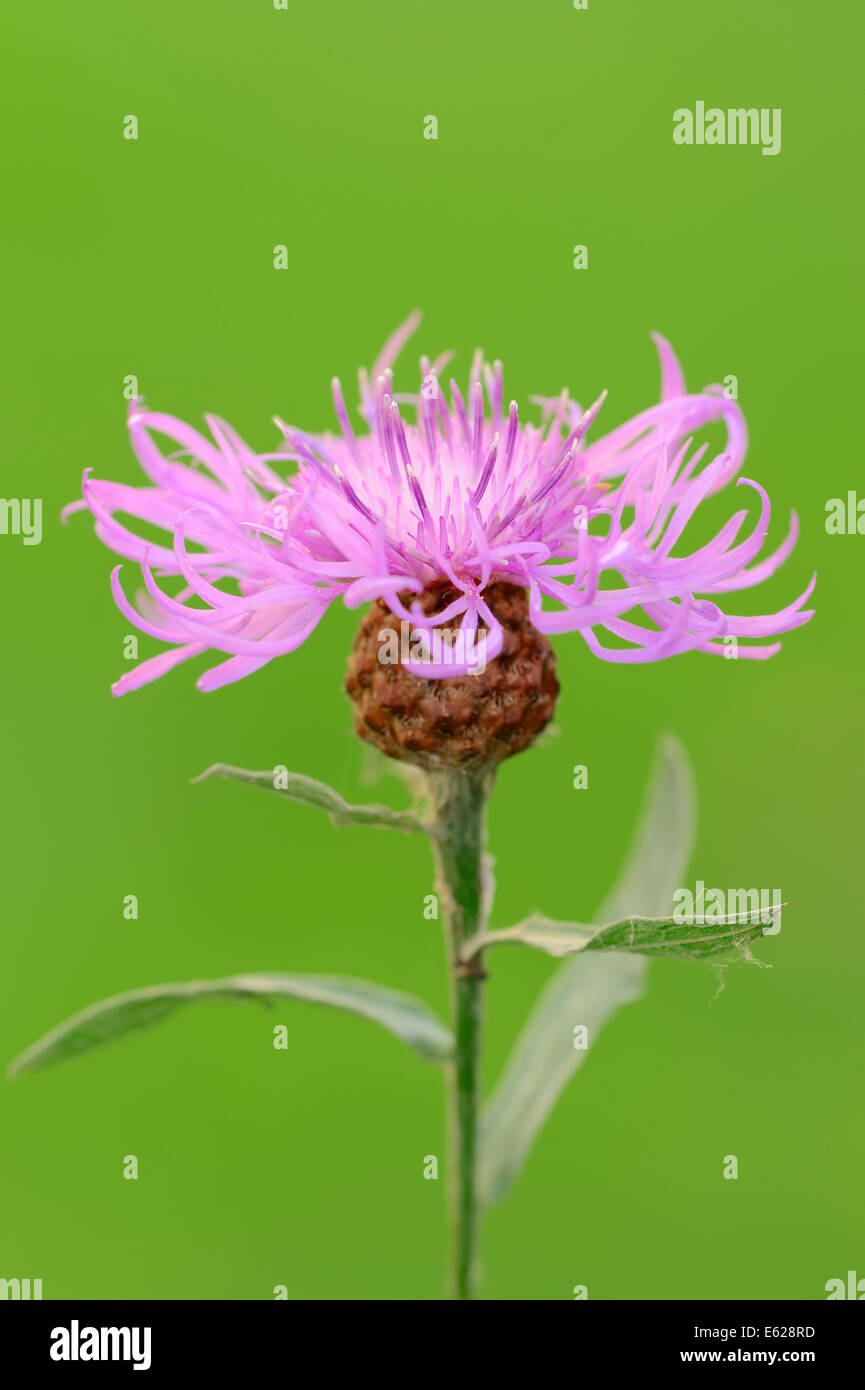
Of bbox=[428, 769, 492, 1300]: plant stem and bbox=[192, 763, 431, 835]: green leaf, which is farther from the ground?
bbox=[192, 763, 431, 835]: green leaf

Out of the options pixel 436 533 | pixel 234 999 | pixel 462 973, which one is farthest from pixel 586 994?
pixel 436 533

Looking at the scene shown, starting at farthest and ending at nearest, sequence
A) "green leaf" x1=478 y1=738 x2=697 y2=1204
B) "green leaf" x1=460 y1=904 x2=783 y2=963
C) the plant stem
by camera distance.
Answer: "green leaf" x1=478 y1=738 x2=697 y2=1204
the plant stem
"green leaf" x1=460 y1=904 x2=783 y2=963

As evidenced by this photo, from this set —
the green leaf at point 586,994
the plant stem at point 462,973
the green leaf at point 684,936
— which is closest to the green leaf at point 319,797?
the plant stem at point 462,973

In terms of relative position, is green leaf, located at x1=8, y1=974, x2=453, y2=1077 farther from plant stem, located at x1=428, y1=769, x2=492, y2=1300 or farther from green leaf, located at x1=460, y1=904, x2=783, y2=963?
green leaf, located at x1=460, y1=904, x2=783, y2=963

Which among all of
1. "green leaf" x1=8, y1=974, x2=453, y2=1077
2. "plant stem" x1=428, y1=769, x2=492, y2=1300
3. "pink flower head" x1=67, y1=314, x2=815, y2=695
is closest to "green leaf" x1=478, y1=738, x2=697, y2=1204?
"plant stem" x1=428, y1=769, x2=492, y2=1300

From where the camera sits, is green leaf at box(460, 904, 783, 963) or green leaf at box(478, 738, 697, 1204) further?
green leaf at box(478, 738, 697, 1204)

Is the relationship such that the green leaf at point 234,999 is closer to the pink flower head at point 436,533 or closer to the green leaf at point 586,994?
the green leaf at point 586,994
